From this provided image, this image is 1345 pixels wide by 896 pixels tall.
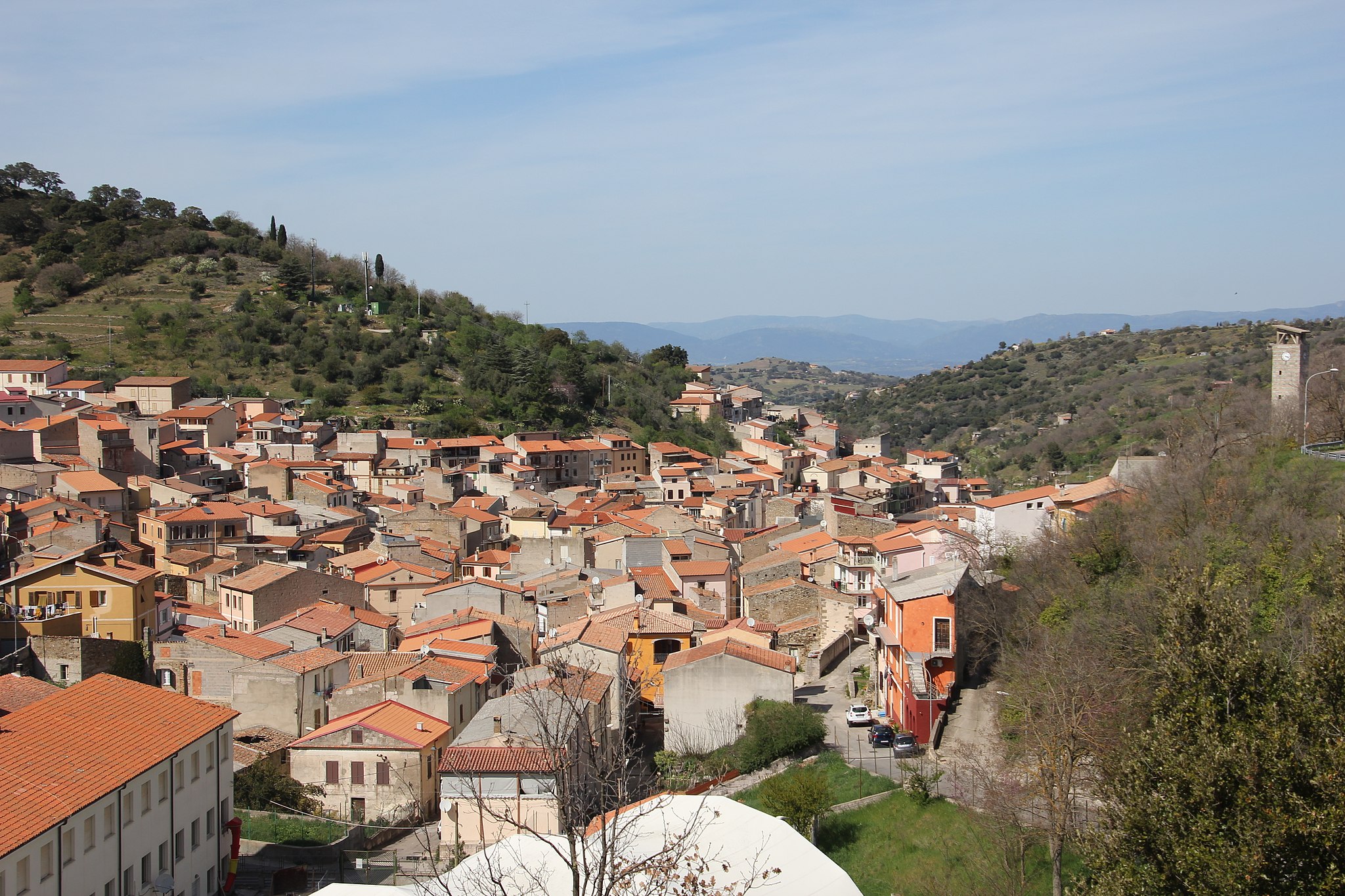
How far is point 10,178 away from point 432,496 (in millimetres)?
71152

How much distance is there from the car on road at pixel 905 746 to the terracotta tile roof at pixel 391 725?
325 inches

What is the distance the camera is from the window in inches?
842

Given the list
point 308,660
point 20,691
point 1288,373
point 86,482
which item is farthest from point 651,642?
point 86,482

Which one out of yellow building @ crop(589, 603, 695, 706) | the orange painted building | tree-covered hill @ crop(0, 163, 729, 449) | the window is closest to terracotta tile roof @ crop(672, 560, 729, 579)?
yellow building @ crop(589, 603, 695, 706)

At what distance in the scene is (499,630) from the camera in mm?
27625

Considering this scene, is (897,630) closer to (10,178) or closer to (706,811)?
(706,811)

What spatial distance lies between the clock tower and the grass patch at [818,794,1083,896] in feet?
61.3

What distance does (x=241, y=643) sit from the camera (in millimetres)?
25359

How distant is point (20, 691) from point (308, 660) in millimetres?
6439

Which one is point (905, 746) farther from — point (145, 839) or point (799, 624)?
point (145, 839)

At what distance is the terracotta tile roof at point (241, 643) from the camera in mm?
24562

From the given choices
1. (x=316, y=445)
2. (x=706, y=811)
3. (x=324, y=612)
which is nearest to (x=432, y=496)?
(x=316, y=445)

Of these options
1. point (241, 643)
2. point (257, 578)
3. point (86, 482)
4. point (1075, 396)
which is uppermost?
point (1075, 396)

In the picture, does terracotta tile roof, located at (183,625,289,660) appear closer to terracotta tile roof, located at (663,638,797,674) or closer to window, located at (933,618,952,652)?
terracotta tile roof, located at (663,638,797,674)
